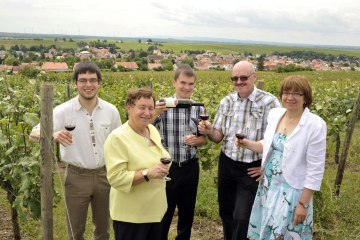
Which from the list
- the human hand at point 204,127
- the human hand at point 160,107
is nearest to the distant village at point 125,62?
the human hand at point 160,107

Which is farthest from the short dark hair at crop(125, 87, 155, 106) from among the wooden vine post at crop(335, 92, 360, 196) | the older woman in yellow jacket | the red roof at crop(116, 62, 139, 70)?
the red roof at crop(116, 62, 139, 70)

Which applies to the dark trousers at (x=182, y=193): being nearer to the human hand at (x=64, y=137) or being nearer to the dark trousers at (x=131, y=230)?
the dark trousers at (x=131, y=230)

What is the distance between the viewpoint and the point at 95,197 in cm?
341

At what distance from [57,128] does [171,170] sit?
1.18 m

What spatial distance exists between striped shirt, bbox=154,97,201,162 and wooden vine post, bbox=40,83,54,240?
3.66ft

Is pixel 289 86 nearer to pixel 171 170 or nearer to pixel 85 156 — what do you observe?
pixel 171 170

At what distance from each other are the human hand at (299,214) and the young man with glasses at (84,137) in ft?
5.49

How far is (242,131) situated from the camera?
3.54 m

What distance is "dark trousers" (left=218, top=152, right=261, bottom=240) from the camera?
11.6 feet

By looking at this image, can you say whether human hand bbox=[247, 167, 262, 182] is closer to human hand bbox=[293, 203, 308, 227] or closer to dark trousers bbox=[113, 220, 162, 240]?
human hand bbox=[293, 203, 308, 227]

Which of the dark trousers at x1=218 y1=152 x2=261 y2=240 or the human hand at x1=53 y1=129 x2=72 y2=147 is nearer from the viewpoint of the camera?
the human hand at x1=53 y1=129 x2=72 y2=147

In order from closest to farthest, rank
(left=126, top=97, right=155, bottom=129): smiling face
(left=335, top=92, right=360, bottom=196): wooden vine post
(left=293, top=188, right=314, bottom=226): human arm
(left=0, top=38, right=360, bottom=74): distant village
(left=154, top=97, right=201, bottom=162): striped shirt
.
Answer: (left=126, top=97, right=155, bottom=129): smiling face < (left=293, top=188, right=314, bottom=226): human arm < (left=154, top=97, right=201, bottom=162): striped shirt < (left=335, top=92, right=360, bottom=196): wooden vine post < (left=0, top=38, right=360, bottom=74): distant village

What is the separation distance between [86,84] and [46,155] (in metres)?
0.69

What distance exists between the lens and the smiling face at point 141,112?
274cm
